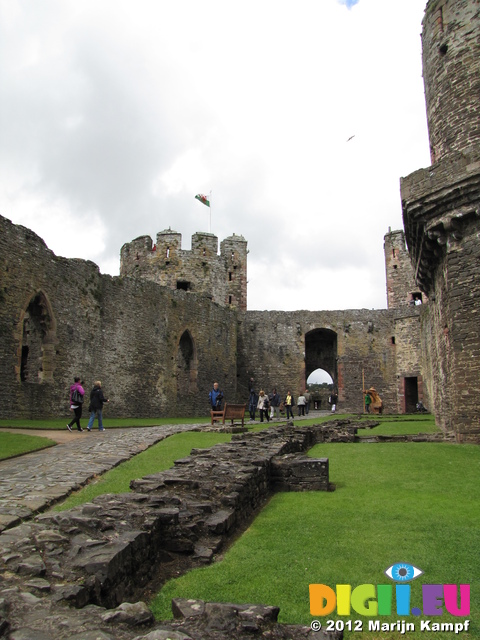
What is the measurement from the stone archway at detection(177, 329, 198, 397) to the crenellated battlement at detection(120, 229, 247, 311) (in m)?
6.88

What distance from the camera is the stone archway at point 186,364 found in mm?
27188

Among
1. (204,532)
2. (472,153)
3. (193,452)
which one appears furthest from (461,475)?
(472,153)

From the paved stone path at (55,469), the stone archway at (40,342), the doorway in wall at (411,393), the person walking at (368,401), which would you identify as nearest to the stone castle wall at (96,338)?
the stone archway at (40,342)

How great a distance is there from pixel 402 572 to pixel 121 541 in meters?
2.00

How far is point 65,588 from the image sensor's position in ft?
9.63

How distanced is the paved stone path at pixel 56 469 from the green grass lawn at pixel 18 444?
0.17 meters

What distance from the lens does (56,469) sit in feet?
25.7

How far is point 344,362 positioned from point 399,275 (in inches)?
396

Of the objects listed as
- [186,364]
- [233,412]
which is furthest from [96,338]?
[233,412]

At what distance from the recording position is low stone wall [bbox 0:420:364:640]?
9.16 ft

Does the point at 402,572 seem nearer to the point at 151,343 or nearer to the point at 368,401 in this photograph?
the point at 151,343

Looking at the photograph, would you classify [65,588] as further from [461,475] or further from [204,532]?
[461,475]

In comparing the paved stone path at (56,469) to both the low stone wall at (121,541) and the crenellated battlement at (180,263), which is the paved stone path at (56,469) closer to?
the low stone wall at (121,541)

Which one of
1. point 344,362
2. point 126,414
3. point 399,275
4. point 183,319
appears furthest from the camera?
point 399,275
